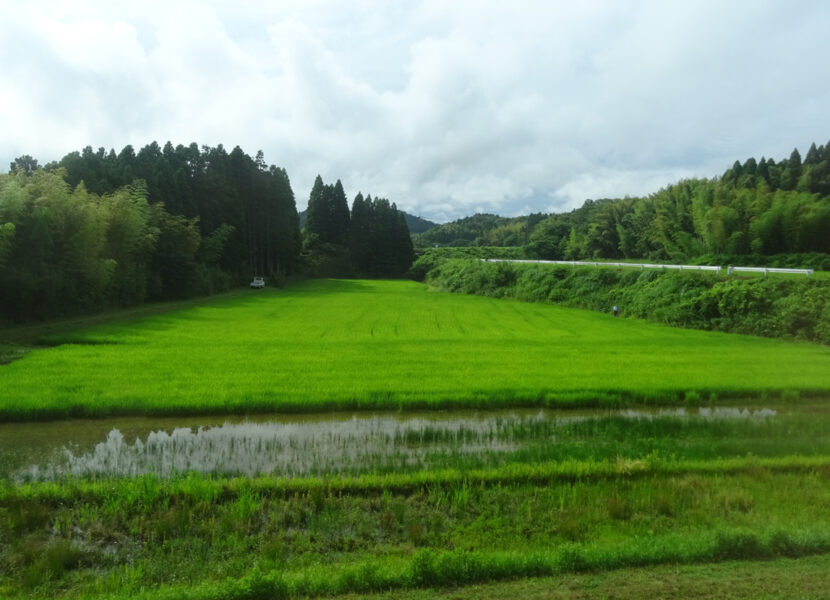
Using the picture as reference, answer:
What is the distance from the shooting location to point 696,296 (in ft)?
83.8

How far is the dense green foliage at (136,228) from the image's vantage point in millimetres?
20594

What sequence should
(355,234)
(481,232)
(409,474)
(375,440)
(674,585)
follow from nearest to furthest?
(674,585) → (409,474) → (375,440) → (355,234) → (481,232)

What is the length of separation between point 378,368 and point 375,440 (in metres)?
5.16

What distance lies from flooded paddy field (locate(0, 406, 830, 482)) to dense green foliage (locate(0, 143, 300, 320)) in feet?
43.4

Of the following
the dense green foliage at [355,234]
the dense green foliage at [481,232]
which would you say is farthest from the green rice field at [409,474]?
the dense green foliage at [481,232]

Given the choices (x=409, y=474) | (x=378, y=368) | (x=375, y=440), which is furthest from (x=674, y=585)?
(x=378, y=368)

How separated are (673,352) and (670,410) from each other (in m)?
6.77

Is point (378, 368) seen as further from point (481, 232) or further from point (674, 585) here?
point (481, 232)

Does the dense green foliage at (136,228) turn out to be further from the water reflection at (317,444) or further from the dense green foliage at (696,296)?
the dense green foliage at (696,296)

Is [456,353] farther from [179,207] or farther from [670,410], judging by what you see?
[179,207]

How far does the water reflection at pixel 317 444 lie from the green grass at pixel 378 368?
779 millimetres

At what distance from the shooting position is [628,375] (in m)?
13.5

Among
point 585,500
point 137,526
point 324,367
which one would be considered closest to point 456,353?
point 324,367

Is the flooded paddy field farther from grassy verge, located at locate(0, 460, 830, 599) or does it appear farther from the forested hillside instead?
the forested hillside
